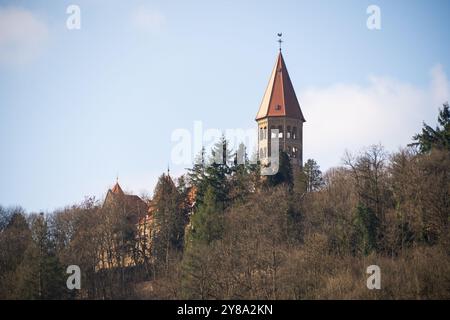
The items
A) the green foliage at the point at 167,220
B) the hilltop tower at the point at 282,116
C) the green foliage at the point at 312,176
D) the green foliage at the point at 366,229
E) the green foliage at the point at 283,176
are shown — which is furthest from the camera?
the hilltop tower at the point at 282,116

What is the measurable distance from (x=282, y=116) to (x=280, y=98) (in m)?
1.82

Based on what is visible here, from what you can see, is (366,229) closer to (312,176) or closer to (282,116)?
(312,176)

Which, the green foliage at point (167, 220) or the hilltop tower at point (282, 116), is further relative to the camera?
the hilltop tower at point (282, 116)

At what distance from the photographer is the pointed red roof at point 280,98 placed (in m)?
80.9

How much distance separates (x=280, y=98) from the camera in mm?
81312

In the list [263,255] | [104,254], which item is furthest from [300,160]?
[263,255]

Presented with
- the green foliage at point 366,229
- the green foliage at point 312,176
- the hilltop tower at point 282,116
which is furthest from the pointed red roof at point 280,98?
the green foliage at point 366,229

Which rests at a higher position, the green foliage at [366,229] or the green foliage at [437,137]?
the green foliage at [437,137]

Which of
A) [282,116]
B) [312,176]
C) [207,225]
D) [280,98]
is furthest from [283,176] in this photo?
[280,98]

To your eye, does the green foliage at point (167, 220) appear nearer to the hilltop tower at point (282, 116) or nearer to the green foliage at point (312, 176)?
the green foliage at point (312, 176)

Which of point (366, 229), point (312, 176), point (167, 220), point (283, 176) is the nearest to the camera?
point (366, 229)

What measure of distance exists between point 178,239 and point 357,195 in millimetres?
12889

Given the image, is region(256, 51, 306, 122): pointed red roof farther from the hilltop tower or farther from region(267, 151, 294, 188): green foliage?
region(267, 151, 294, 188): green foliage
